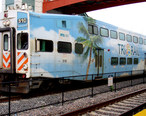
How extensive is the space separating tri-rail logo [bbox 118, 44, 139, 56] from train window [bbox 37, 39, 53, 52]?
26.4 feet

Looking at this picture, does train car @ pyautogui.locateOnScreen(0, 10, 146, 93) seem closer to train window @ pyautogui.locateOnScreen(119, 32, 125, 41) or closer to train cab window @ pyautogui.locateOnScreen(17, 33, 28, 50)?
train cab window @ pyautogui.locateOnScreen(17, 33, 28, 50)

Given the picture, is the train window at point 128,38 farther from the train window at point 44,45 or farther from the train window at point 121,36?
the train window at point 44,45

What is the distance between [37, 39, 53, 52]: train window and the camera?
10703 mm

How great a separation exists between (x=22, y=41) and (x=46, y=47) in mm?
1251

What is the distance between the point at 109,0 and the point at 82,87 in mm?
27777

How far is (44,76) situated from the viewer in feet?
35.7

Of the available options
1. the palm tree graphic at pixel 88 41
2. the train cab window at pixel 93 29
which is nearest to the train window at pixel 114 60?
the palm tree graphic at pixel 88 41

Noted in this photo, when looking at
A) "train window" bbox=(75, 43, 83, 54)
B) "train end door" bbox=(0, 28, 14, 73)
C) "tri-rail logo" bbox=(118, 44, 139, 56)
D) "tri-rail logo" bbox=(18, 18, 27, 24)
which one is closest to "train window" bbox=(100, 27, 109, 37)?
"tri-rail logo" bbox=(118, 44, 139, 56)

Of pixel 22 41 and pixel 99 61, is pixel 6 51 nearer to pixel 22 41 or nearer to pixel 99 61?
pixel 22 41

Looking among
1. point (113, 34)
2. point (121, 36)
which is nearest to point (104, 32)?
point (113, 34)

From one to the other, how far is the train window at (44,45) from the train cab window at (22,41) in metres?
0.63

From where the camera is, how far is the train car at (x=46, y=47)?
10453mm

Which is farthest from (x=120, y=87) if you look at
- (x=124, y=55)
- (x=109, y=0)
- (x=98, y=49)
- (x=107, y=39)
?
(x=109, y=0)

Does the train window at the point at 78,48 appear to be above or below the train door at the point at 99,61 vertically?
above
